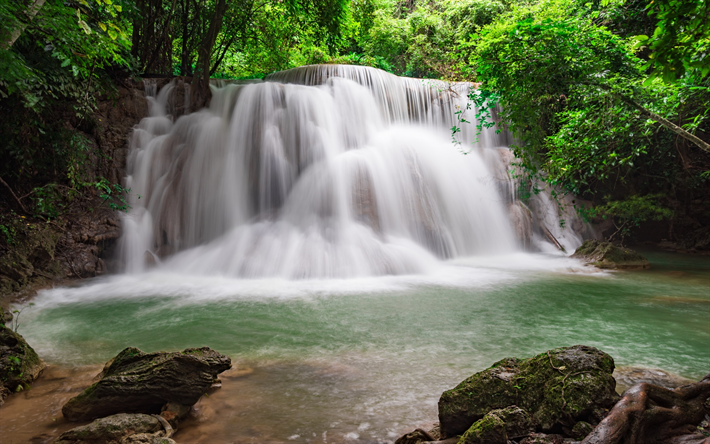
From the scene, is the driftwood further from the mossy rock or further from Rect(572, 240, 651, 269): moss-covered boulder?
the mossy rock

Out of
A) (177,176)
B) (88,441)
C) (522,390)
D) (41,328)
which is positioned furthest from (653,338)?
(177,176)

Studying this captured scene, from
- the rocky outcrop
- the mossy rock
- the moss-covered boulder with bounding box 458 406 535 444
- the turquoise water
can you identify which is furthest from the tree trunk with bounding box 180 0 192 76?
the moss-covered boulder with bounding box 458 406 535 444

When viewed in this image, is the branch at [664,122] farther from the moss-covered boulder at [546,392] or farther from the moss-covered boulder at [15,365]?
the moss-covered boulder at [15,365]

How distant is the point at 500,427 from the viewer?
2328 millimetres

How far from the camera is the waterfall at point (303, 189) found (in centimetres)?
938

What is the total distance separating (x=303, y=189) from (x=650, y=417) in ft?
30.1

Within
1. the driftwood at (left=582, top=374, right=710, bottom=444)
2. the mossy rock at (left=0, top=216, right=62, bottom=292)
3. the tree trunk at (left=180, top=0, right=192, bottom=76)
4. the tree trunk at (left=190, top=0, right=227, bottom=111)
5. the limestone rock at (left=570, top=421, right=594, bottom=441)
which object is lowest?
the limestone rock at (left=570, top=421, right=594, bottom=441)

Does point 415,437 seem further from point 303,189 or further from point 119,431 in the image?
point 303,189

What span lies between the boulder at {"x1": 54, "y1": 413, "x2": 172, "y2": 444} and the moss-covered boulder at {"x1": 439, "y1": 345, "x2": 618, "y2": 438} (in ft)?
6.23

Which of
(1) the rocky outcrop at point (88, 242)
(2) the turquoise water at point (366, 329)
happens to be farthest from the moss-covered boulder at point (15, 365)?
(1) the rocky outcrop at point (88, 242)

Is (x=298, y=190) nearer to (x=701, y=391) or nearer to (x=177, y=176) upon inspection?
(x=177, y=176)

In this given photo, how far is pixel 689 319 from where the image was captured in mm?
5582

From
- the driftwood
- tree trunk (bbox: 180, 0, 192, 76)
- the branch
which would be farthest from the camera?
tree trunk (bbox: 180, 0, 192, 76)

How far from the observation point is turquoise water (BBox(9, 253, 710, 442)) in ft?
11.1
